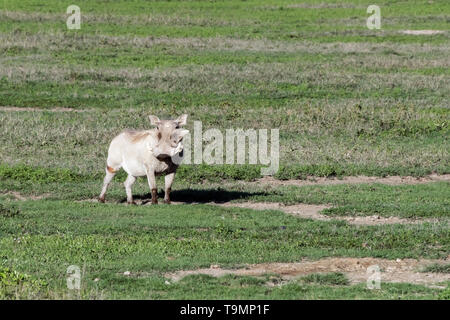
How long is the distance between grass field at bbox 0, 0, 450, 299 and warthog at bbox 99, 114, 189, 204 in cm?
56

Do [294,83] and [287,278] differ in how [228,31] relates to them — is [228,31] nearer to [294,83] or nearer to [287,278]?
[294,83]

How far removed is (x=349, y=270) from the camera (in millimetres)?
12156

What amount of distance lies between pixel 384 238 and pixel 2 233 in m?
5.70

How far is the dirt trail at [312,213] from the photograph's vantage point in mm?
15227

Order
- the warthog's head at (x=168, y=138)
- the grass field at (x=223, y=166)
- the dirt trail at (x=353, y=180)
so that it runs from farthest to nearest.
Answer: the dirt trail at (x=353, y=180)
the warthog's head at (x=168, y=138)
the grass field at (x=223, y=166)

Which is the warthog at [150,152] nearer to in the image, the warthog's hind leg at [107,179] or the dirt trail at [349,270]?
the warthog's hind leg at [107,179]

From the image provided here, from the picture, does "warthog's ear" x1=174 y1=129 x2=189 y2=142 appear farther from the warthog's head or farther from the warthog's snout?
the warthog's snout

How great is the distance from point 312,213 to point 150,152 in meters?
2.93

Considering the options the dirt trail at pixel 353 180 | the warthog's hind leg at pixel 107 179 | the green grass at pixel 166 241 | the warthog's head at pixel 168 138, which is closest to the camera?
the green grass at pixel 166 241

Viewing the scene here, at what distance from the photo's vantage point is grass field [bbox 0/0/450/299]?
12.0 metres

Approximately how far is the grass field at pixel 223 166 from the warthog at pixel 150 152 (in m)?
0.56

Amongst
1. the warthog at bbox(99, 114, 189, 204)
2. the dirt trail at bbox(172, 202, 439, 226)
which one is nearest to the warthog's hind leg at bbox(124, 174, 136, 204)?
the warthog at bbox(99, 114, 189, 204)

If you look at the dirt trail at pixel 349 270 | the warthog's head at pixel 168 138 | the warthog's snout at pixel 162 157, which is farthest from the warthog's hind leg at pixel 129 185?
the dirt trail at pixel 349 270
